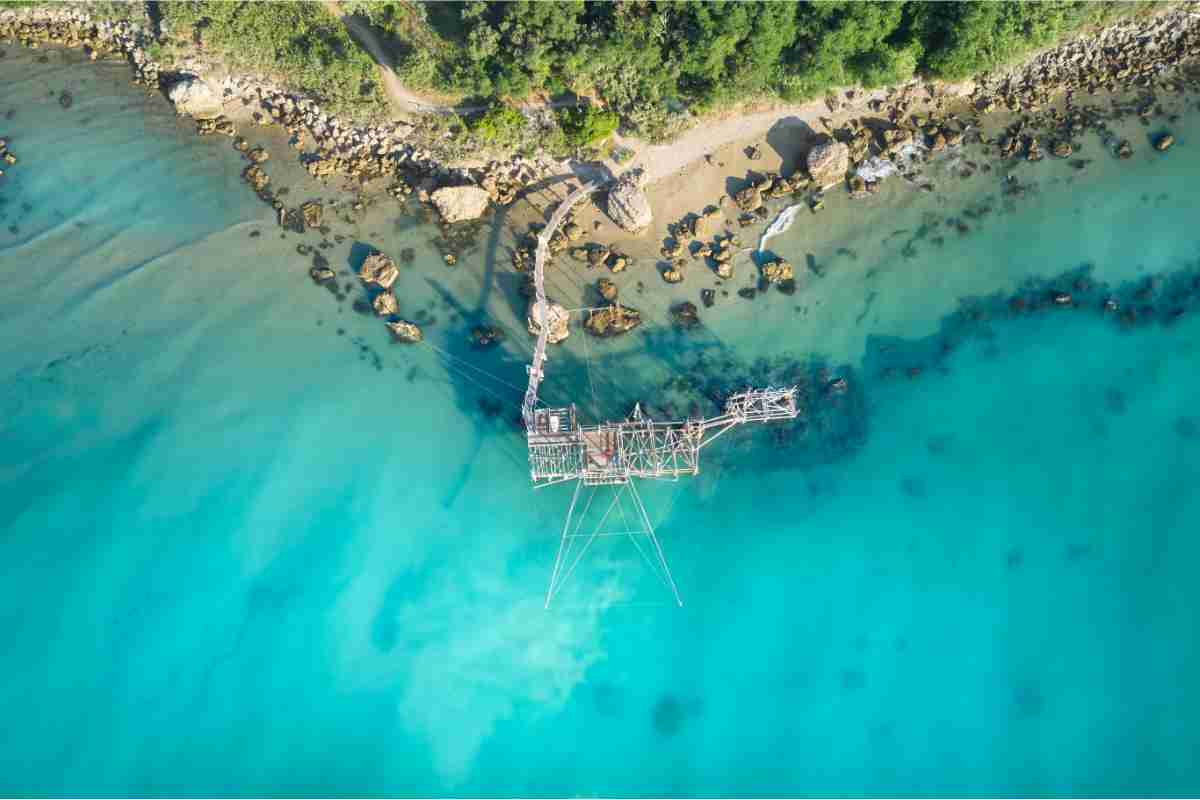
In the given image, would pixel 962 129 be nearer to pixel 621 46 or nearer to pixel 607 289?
pixel 621 46

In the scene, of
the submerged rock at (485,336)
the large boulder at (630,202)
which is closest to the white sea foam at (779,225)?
the large boulder at (630,202)

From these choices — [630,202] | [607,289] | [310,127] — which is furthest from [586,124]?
[310,127]

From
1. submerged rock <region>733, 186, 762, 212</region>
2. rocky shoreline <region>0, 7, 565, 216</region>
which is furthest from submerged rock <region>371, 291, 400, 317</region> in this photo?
submerged rock <region>733, 186, 762, 212</region>

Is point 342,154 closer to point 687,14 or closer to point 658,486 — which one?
point 687,14

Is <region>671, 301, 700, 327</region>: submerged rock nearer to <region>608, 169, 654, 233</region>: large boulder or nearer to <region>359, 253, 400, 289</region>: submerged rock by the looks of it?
<region>608, 169, 654, 233</region>: large boulder

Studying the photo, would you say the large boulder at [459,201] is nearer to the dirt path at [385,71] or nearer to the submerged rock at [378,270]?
the submerged rock at [378,270]

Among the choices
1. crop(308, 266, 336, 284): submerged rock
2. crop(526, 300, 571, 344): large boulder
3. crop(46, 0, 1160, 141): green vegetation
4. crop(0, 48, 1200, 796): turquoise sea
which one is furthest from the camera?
crop(308, 266, 336, 284): submerged rock

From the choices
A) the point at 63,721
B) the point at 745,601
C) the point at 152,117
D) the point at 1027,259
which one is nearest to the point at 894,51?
the point at 1027,259
